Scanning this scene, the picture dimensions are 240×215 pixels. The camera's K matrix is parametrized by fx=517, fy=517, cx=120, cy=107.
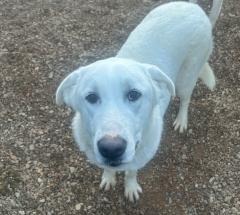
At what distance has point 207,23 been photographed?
432 centimetres

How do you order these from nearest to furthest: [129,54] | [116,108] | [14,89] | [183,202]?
1. [116,108]
2. [129,54]
3. [183,202]
4. [14,89]

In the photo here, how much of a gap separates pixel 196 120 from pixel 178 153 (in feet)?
1.47

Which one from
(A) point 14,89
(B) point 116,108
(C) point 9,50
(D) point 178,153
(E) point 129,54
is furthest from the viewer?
(C) point 9,50

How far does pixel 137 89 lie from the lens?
3.26m

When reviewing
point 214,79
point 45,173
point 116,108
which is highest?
point 116,108

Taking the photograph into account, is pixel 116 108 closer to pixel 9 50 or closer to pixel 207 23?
pixel 207 23

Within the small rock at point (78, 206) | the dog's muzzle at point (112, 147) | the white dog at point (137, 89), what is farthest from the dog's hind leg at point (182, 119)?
the dog's muzzle at point (112, 147)

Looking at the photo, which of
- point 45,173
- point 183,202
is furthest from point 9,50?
point 183,202

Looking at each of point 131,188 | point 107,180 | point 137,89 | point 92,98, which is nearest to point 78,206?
point 107,180

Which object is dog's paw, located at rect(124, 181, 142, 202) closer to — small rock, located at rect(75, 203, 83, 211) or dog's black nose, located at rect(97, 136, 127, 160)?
small rock, located at rect(75, 203, 83, 211)

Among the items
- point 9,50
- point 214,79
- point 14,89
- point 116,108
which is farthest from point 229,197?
point 9,50

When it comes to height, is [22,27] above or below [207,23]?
below

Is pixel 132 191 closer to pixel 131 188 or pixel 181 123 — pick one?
pixel 131 188

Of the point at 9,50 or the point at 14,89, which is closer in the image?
the point at 14,89
